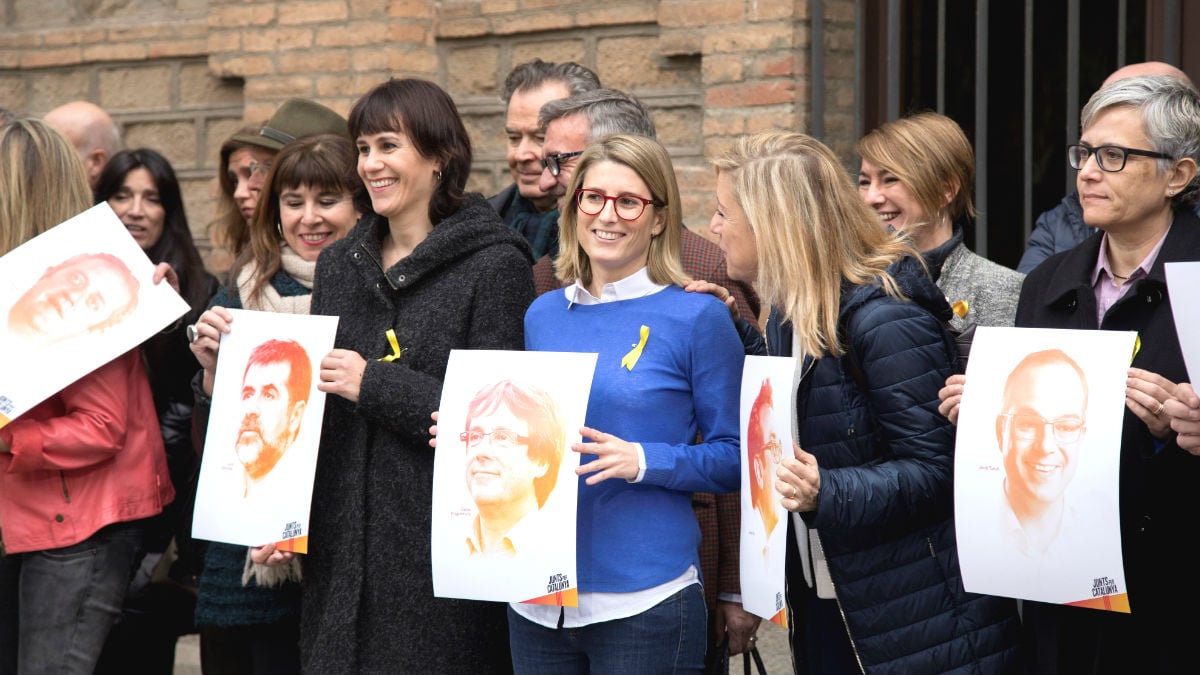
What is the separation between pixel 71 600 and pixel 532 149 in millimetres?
1879

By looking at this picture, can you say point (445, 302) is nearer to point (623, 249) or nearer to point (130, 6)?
point (623, 249)

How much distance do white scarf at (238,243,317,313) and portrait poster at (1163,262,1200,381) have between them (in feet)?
7.27

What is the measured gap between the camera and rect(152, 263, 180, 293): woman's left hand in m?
3.80

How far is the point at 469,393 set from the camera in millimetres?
3100

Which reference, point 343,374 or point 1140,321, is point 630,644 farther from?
point 1140,321

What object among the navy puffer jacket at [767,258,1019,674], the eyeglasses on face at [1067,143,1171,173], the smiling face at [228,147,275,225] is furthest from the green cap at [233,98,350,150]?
the eyeglasses on face at [1067,143,1171,173]

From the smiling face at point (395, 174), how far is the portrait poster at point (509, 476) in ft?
1.77

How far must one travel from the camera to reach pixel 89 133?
5.31 meters

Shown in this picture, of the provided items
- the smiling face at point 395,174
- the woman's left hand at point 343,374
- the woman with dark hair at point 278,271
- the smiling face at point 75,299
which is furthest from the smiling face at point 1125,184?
the smiling face at point 75,299

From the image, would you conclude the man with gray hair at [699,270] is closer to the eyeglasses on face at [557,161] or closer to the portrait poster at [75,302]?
the eyeglasses on face at [557,161]

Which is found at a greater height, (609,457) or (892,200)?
(892,200)

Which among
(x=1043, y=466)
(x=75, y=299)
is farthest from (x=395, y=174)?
(x=1043, y=466)

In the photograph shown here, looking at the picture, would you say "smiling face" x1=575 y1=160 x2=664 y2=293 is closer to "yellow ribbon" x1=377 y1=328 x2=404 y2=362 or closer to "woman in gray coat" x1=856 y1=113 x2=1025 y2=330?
"yellow ribbon" x1=377 y1=328 x2=404 y2=362

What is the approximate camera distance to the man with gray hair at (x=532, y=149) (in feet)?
14.0
